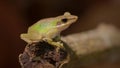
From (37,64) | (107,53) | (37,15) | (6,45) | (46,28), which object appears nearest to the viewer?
(37,64)

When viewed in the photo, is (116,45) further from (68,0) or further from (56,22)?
(68,0)

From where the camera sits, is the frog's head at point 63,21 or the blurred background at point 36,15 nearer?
the frog's head at point 63,21

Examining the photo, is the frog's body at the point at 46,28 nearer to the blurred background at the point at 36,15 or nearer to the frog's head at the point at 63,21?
the frog's head at the point at 63,21

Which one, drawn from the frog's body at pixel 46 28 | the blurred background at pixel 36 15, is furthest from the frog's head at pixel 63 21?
the blurred background at pixel 36 15

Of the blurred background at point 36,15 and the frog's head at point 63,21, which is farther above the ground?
the blurred background at point 36,15

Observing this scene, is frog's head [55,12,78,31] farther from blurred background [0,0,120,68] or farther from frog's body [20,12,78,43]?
blurred background [0,0,120,68]

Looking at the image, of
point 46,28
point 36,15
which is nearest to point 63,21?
point 46,28

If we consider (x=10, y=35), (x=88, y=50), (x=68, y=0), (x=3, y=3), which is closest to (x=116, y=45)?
(x=88, y=50)

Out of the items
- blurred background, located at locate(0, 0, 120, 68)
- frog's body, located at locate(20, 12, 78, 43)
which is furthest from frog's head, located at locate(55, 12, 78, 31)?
blurred background, located at locate(0, 0, 120, 68)
